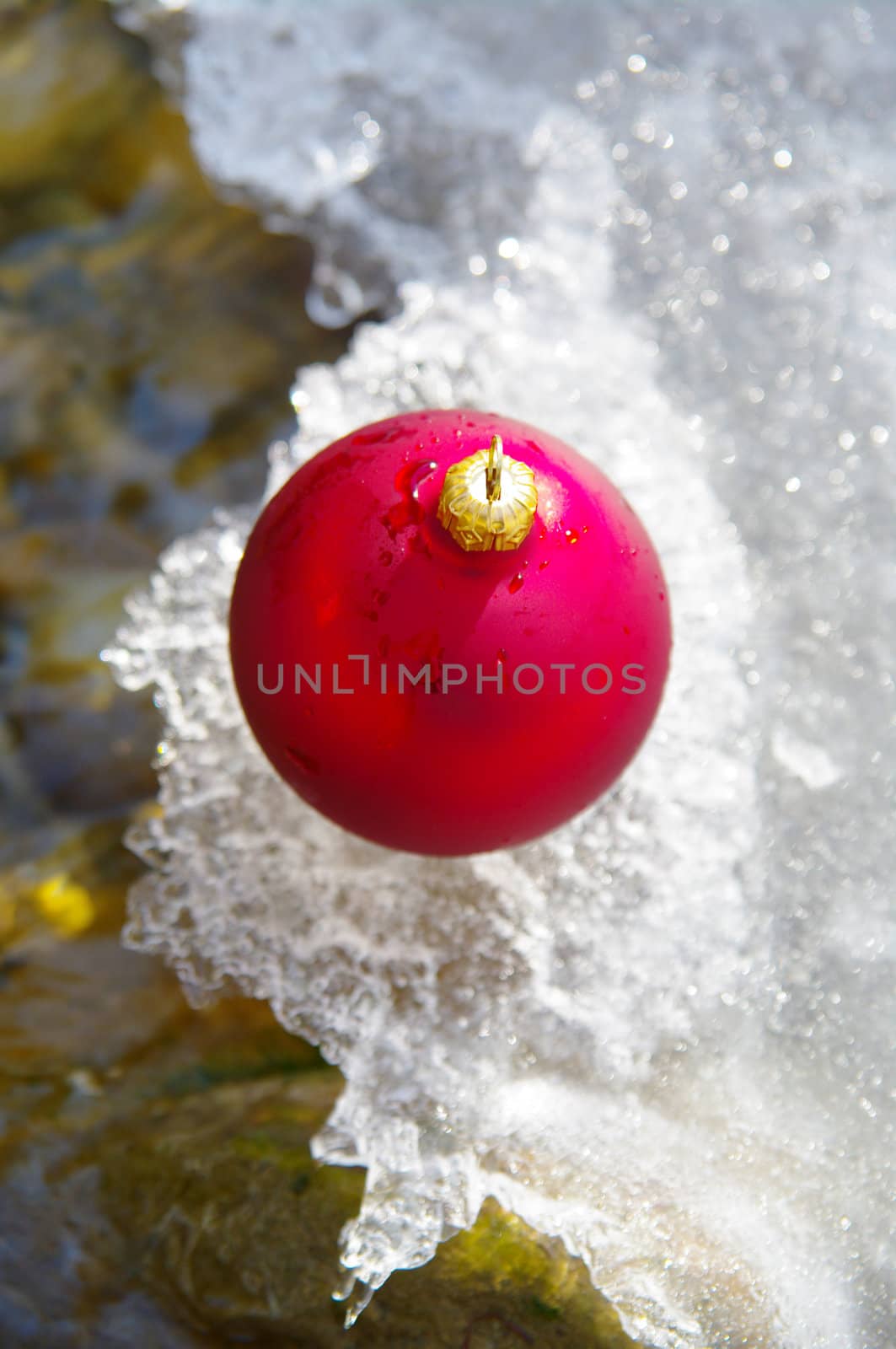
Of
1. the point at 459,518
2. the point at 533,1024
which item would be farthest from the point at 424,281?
the point at 533,1024

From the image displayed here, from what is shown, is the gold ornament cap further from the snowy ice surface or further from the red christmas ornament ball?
the snowy ice surface


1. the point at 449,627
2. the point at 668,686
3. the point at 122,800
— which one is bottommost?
the point at 122,800

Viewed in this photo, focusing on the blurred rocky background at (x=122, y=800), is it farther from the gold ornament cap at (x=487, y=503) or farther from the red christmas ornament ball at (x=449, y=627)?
the gold ornament cap at (x=487, y=503)

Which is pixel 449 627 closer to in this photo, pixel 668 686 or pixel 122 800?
pixel 668 686

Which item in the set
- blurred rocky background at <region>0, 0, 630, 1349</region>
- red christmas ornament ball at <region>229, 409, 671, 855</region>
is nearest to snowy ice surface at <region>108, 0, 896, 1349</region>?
blurred rocky background at <region>0, 0, 630, 1349</region>

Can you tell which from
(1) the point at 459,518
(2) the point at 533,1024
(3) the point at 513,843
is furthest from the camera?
(2) the point at 533,1024

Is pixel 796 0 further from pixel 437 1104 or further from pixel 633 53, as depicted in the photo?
pixel 437 1104

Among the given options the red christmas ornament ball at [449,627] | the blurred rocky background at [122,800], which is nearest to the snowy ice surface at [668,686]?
the blurred rocky background at [122,800]

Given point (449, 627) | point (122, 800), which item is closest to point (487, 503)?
point (449, 627)
